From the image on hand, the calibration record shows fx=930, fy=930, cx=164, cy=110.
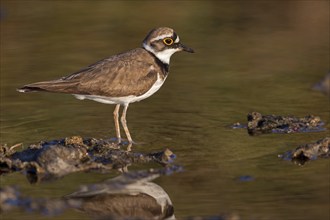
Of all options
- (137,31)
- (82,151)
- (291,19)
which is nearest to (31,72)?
(137,31)

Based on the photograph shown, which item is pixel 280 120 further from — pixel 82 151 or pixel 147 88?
pixel 82 151

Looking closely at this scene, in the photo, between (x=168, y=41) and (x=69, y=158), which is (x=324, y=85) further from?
(x=69, y=158)

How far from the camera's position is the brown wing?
440 inches

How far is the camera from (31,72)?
14578 millimetres

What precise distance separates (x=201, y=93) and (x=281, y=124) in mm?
1980

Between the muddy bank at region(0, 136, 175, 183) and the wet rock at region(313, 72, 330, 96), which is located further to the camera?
the wet rock at region(313, 72, 330, 96)

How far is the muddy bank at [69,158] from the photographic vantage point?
32.6 feet

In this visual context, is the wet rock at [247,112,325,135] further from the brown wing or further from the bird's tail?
the bird's tail

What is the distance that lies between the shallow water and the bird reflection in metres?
0.15

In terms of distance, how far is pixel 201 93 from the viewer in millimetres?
13188

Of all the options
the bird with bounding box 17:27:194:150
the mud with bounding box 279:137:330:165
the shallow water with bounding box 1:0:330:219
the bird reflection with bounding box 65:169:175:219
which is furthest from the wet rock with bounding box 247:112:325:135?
the bird reflection with bounding box 65:169:175:219

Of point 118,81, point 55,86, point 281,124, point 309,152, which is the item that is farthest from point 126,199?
point 281,124

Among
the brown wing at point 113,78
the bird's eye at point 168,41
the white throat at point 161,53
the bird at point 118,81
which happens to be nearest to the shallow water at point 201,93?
the bird at point 118,81

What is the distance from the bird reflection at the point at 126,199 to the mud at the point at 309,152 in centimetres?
155
